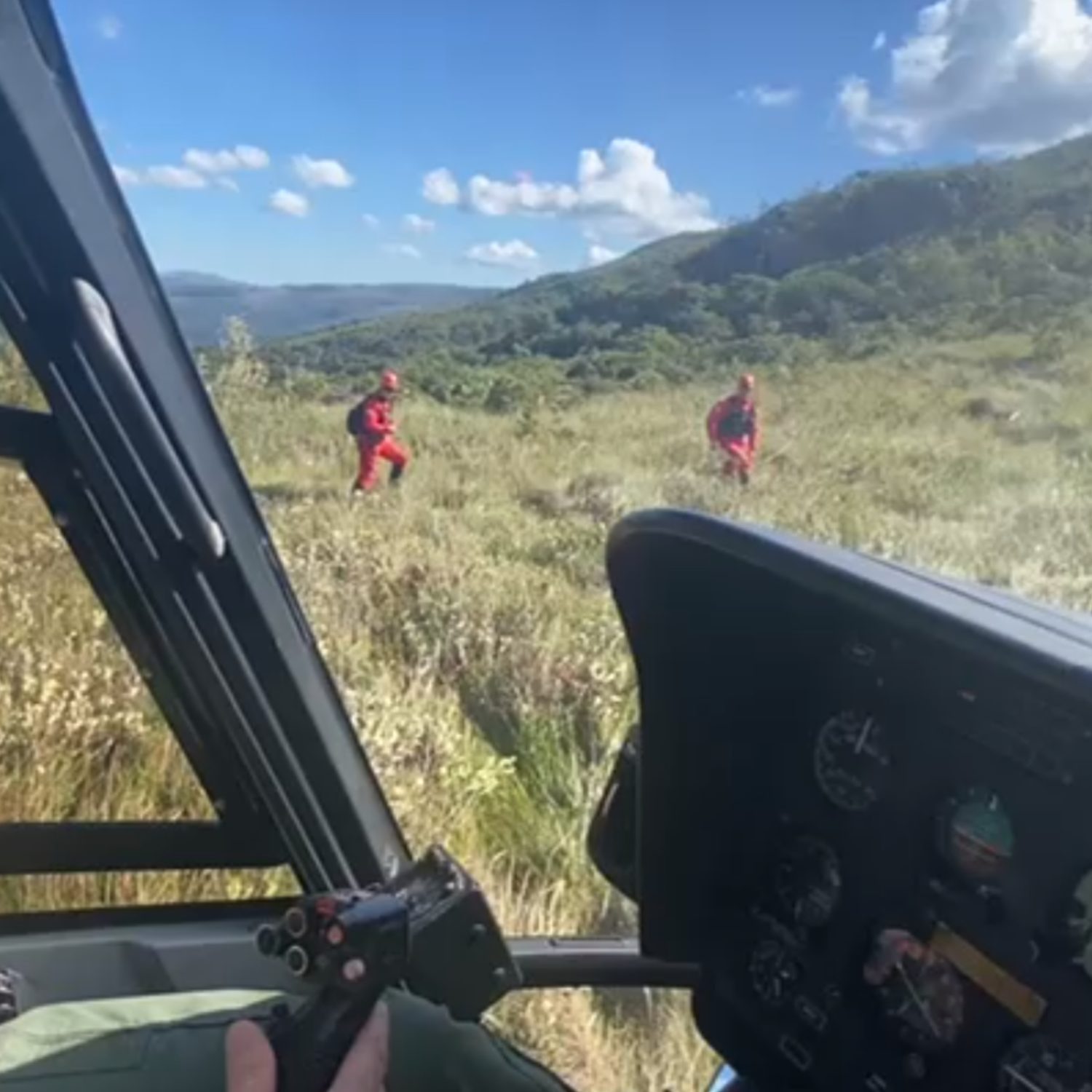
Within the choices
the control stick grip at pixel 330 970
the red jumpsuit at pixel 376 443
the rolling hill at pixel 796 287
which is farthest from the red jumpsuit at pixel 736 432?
the control stick grip at pixel 330 970

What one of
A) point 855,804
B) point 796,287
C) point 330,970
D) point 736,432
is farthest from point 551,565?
point 330,970

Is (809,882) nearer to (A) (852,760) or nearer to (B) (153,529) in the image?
(A) (852,760)

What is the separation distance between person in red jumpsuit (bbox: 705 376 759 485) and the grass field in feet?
0.10

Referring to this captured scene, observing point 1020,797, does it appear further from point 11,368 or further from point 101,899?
point 101,899

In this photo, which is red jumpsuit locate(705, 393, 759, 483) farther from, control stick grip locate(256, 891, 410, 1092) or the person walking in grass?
control stick grip locate(256, 891, 410, 1092)

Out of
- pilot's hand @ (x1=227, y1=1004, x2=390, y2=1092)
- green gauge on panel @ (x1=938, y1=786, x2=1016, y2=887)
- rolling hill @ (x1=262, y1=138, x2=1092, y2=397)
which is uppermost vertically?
rolling hill @ (x1=262, y1=138, x2=1092, y2=397)

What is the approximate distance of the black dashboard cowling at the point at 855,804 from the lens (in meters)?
1.18

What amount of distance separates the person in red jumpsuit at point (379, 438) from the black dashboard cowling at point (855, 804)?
78 centimetres

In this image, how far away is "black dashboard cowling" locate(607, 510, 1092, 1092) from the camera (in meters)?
1.18

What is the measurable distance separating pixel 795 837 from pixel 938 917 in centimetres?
18

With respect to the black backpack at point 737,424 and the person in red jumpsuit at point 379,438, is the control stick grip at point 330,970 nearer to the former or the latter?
the person in red jumpsuit at point 379,438

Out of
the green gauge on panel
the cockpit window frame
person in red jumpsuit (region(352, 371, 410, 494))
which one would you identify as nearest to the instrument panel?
the green gauge on panel

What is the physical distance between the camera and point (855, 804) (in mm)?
1408

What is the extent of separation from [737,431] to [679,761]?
1.08 metres
